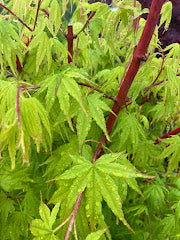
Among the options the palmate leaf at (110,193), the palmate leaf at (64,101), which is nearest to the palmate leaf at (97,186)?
the palmate leaf at (110,193)

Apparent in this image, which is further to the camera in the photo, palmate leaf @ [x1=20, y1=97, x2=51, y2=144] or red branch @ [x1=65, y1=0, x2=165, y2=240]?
red branch @ [x1=65, y1=0, x2=165, y2=240]

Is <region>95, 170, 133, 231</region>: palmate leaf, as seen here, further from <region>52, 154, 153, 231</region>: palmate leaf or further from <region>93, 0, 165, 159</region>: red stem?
<region>93, 0, 165, 159</region>: red stem

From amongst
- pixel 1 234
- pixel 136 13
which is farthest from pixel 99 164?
pixel 1 234

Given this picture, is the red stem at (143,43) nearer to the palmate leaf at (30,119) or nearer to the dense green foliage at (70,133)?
the dense green foliage at (70,133)

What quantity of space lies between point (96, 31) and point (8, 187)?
2.38 feet

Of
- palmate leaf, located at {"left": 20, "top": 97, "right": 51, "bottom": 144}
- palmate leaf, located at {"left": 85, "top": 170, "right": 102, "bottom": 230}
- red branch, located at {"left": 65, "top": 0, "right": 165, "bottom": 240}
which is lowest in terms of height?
palmate leaf, located at {"left": 85, "top": 170, "right": 102, "bottom": 230}

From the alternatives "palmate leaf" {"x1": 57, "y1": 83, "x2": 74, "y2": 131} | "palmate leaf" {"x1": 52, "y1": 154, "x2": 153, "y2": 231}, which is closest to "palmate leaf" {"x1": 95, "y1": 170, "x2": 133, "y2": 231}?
"palmate leaf" {"x1": 52, "y1": 154, "x2": 153, "y2": 231}

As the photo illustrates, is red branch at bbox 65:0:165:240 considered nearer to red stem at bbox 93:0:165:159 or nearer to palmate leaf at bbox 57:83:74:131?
red stem at bbox 93:0:165:159

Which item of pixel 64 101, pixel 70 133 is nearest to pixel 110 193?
pixel 64 101

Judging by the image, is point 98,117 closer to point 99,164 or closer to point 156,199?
point 99,164

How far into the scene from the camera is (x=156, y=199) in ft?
3.64

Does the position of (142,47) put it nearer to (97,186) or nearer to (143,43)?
→ (143,43)

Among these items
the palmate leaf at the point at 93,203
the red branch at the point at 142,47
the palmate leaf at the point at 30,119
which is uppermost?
the red branch at the point at 142,47

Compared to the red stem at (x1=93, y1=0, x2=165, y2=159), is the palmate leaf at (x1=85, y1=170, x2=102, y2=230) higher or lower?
lower
